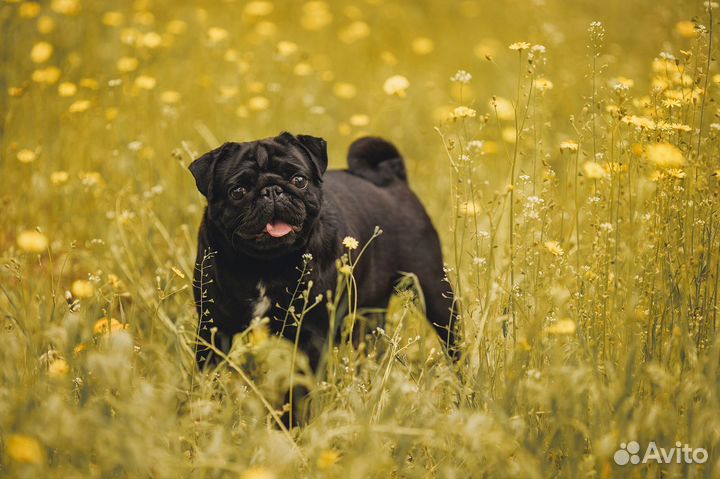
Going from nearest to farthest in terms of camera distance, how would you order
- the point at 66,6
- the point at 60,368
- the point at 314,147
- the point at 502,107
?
the point at 60,368 → the point at 314,147 → the point at 502,107 → the point at 66,6

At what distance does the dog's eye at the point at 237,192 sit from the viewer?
10.1 ft

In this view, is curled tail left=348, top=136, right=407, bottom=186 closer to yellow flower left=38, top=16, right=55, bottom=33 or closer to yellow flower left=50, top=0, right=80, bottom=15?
yellow flower left=50, top=0, right=80, bottom=15

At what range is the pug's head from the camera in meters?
2.96

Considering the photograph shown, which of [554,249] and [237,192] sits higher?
[237,192]

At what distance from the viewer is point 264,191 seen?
303 cm

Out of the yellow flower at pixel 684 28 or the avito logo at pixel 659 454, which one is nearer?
the avito logo at pixel 659 454

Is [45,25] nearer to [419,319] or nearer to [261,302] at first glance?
[261,302]

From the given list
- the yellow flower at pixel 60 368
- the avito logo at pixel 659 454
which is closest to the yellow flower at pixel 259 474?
the yellow flower at pixel 60 368

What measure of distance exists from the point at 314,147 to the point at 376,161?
75 centimetres

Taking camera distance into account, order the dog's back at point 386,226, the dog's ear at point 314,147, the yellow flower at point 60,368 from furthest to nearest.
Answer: the dog's back at point 386,226 → the dog's ear at point 314,147 → the yellow flower at point 60,368

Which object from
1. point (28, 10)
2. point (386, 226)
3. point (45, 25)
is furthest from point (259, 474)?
point (45, 25)

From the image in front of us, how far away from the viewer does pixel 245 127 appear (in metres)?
5.30

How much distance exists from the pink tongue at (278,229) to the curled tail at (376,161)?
0.96 meters

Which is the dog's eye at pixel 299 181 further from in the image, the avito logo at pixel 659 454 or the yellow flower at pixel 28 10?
the yellow flower at pixel 28 10
